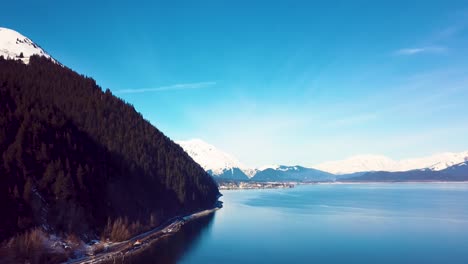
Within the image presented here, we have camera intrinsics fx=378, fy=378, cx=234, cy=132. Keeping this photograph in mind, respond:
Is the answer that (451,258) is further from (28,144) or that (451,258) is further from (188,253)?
(28,144)

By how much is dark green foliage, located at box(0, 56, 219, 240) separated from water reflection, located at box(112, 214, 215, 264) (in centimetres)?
1008

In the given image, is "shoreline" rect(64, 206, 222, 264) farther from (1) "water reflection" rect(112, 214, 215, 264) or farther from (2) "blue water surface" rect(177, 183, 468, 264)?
(2) "blue water surface" rect(177, 183, 468, 264)

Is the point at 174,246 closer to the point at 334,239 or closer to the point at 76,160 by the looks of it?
the point at 76,160

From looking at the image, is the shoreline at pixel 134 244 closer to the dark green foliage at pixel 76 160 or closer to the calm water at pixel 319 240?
the calm water at pixel 319 240

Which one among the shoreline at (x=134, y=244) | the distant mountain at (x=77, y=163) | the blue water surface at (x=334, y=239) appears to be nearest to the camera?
the shoreline at (x=134, y=244)

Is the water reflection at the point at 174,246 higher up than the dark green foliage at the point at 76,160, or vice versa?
the dark green foliage at the point at 76,160

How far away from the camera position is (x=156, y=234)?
9494cm

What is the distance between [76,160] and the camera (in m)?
89.4

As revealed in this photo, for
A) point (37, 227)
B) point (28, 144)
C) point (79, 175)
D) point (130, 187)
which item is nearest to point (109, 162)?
point (130, 187)

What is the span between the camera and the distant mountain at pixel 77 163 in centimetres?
7369

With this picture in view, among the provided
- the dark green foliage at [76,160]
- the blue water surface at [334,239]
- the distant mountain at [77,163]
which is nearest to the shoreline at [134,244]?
the distant mountain at [77,163]

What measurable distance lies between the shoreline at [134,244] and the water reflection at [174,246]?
1.66 meters

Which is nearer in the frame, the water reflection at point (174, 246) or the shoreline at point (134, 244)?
the shoreline at point (134, 244)

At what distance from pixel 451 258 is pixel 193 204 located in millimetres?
94912
